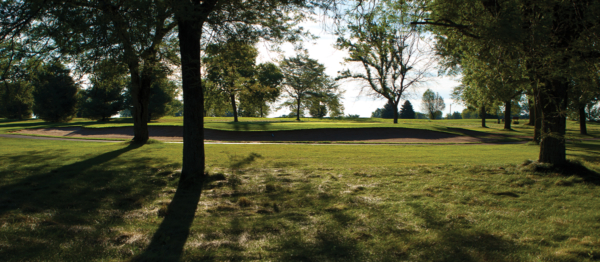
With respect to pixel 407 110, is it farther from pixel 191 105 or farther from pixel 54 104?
pixel 191 105

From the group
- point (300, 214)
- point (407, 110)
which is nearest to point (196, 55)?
point (300, 214)

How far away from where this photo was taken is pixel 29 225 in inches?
201

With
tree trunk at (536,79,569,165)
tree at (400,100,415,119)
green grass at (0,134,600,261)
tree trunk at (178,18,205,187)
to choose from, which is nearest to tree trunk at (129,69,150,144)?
green grass at (0,134,600,261)

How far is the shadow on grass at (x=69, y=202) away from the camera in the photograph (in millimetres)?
4359

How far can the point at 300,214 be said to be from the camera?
19.8 ft

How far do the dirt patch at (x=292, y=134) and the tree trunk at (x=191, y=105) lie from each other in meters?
15.7

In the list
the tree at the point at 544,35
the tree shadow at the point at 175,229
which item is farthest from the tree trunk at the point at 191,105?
the tree at the point at 544,35

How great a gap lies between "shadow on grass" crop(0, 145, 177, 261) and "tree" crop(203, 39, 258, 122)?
372 cm

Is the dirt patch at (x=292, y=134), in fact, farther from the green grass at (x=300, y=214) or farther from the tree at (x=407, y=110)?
the tree at (x=407, y=110)

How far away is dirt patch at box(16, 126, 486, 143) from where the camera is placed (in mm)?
24734

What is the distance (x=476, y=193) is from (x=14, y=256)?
836cm

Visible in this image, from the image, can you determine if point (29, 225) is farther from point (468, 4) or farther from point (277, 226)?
point (468, 4)

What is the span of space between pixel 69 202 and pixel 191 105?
350cm

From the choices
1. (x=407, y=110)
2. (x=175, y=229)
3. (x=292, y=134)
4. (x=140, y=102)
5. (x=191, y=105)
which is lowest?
(x=175, y=229)
